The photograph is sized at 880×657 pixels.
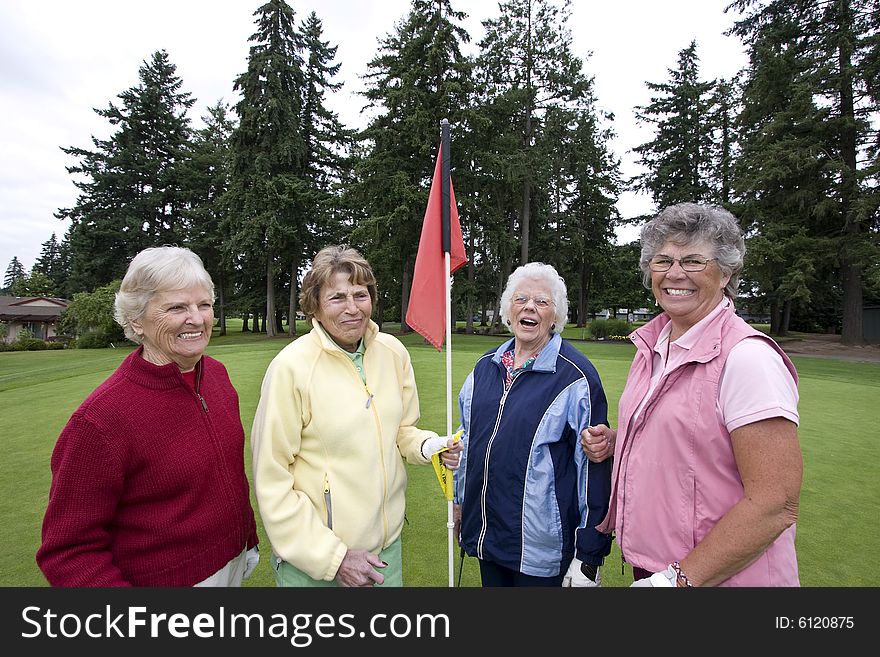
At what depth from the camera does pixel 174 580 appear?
1.79m

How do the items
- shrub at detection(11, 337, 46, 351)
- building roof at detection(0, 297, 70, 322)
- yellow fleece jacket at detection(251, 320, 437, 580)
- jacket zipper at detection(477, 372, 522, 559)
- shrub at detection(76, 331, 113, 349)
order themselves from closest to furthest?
1. yellow fleece jacket at detection(251, 320, 437, 580)
2. jacket zipper at detection(477, 372, 522, 559)
3. shrub at detection(11, 337, 46, 351)
4. shrub at detection(76, 331, 113, 349)
5. building roof at detection(0, 297, 70, 322)

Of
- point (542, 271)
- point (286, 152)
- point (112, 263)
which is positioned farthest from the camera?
→ point (112, 263)

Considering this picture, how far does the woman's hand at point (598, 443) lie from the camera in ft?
7.09

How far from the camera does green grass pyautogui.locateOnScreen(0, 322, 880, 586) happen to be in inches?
123

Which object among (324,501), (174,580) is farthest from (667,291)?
(174,580)

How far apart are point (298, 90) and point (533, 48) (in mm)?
15425

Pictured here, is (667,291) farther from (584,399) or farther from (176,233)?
(176,233)

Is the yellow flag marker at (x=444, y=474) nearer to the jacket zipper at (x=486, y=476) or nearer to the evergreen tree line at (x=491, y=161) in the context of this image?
the jacket zipper at (x=486, y=476)

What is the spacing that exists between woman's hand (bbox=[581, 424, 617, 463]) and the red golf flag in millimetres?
1063

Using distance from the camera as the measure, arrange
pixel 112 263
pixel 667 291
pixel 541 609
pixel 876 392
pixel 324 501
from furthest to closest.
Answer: pixel 112 263 → pixel 876 392 → pixel 324 501 → pixel 667 291 → pixel 541 609

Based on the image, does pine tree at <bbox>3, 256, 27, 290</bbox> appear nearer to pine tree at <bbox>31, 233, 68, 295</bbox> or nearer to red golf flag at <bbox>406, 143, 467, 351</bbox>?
pine tree at <bbox>31, 233, 68, 295</bbox>

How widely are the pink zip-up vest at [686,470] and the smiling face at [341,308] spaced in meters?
1.31

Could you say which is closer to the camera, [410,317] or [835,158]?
[410,317]

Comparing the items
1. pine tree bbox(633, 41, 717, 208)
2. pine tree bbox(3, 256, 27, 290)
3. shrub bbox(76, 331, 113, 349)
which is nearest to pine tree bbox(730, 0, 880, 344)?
pine tree bbox(633, 41, 717, 208)
